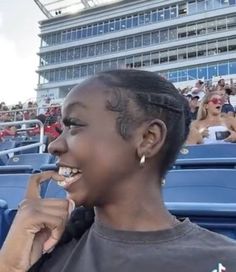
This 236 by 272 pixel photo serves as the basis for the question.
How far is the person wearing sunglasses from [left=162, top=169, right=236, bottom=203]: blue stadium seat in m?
1.17

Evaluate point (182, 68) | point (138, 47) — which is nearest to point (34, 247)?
point (182, 68)

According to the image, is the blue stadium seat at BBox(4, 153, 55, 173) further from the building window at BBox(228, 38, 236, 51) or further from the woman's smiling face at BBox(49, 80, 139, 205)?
the building window at BBox(228, 38, 236, 51)

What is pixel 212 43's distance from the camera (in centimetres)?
2502

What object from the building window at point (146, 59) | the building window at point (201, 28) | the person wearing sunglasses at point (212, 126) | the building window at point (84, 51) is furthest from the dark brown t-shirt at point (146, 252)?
the building window at point (84, 51)

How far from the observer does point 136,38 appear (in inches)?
1093

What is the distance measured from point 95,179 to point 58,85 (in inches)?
1181

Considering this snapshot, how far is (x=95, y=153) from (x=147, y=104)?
0.13 m

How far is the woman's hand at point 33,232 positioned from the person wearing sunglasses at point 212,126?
196 cm

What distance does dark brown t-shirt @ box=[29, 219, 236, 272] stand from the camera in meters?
0.62

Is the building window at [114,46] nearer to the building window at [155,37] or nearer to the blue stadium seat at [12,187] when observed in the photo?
the building window at [155,37]

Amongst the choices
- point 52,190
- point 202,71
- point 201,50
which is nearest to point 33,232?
point 52,190

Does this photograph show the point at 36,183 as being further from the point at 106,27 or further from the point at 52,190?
the point at 106,27

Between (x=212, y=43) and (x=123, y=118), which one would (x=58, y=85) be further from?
(x=123, y=118)

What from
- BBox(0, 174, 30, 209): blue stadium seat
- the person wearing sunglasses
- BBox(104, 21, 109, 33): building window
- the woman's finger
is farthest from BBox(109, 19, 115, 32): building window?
the woman's finger
